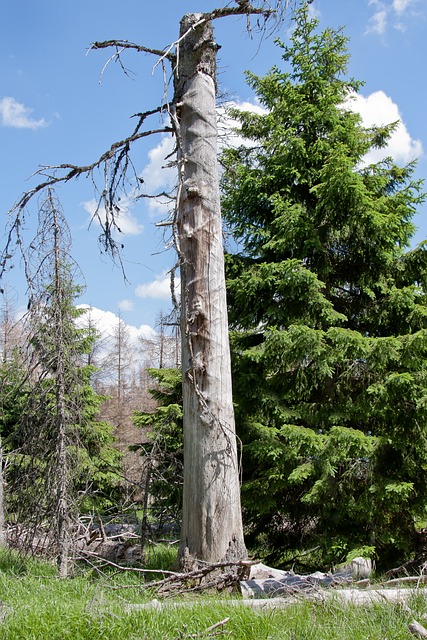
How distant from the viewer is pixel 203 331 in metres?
5.50

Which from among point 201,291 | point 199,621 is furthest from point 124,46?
point 199,621

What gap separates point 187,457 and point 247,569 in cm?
115

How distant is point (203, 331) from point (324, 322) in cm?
310

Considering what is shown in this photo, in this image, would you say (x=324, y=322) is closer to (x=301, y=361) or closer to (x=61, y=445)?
(x=301, y=361)

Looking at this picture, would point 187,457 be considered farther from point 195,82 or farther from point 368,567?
point 195,82

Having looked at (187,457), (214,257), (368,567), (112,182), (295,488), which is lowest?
(368,567)

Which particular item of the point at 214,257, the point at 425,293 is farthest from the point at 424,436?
the point at 214,257

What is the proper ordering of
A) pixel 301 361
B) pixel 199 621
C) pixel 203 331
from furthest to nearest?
pixel 301 361
pixel 203 331
pixel 199 621

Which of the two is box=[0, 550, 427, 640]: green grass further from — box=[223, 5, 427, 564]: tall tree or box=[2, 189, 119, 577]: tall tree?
box=[223, 5, 427, 564]: tall tree

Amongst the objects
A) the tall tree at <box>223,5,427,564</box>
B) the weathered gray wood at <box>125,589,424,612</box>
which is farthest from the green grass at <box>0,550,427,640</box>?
the tall tree at <box>223,5,427,564</box>

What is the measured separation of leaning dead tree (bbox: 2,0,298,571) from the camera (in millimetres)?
5172

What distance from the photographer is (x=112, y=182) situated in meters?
6.56

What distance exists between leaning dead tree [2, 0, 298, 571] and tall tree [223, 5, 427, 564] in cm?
163

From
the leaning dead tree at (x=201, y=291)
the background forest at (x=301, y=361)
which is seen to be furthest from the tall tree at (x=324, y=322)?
the leaning dead tree at (x=201, y=291)
